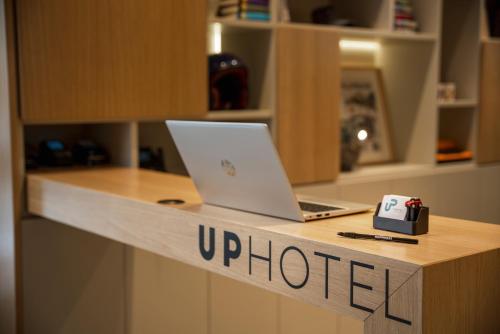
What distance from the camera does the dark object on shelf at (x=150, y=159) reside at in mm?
3128

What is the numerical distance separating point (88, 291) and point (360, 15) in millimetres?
2179

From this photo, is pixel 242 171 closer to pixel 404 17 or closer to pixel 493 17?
pixel 404 17

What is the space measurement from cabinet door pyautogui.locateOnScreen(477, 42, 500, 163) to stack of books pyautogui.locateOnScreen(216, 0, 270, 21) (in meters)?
1.73

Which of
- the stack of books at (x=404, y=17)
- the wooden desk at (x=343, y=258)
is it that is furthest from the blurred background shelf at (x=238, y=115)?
the stack of books at (x=404, y=17)

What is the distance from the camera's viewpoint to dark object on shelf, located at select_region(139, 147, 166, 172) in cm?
313

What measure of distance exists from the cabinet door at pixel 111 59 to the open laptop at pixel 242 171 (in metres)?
0.89

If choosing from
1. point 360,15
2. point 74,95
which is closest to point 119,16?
point 74,95

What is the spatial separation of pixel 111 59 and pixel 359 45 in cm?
192

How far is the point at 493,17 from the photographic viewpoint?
14.2ft

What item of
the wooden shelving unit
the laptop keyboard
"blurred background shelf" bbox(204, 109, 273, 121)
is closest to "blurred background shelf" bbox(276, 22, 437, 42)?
the wooden shelving unit

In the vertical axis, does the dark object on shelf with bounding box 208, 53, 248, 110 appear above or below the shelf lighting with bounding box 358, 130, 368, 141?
above

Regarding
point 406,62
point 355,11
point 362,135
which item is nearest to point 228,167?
point 362,135

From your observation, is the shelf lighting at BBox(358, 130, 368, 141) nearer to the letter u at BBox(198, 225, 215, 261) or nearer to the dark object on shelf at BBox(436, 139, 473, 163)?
the dark object on shelf at BBox(436, 139, 473, 163)

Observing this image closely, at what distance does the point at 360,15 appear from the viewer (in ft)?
12.8
